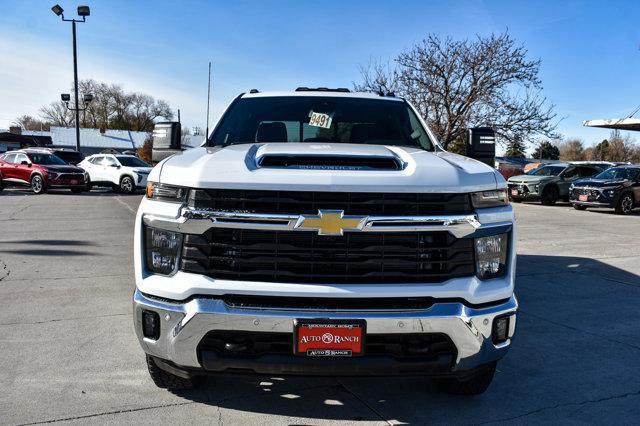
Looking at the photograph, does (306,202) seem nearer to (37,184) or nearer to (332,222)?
(332,222)

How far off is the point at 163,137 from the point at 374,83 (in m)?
25.7

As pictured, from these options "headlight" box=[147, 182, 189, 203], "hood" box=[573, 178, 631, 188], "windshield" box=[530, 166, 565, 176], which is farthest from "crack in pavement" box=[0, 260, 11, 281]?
"windshield" box=[530, 166, 565, 176]

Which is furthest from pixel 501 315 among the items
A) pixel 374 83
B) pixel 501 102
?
pixel 374 83

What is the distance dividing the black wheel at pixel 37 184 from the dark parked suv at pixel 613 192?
65.8 ft

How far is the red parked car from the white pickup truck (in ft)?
67.0

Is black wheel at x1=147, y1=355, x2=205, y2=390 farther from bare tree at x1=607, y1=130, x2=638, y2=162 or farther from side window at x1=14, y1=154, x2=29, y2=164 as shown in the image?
bare tree at x1=607, y1=130, x2=638, y2=162

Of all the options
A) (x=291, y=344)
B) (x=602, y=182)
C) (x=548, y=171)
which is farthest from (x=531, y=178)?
(x=291, y=344)

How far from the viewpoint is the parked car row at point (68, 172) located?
69.3ft

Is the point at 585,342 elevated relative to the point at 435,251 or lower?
lower

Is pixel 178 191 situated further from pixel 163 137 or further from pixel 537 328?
pixel 537 328

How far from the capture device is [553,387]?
3652 millimetres

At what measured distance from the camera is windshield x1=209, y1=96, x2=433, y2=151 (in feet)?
14.1

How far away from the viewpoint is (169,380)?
10.8 feet

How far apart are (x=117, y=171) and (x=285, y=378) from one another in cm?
2138
